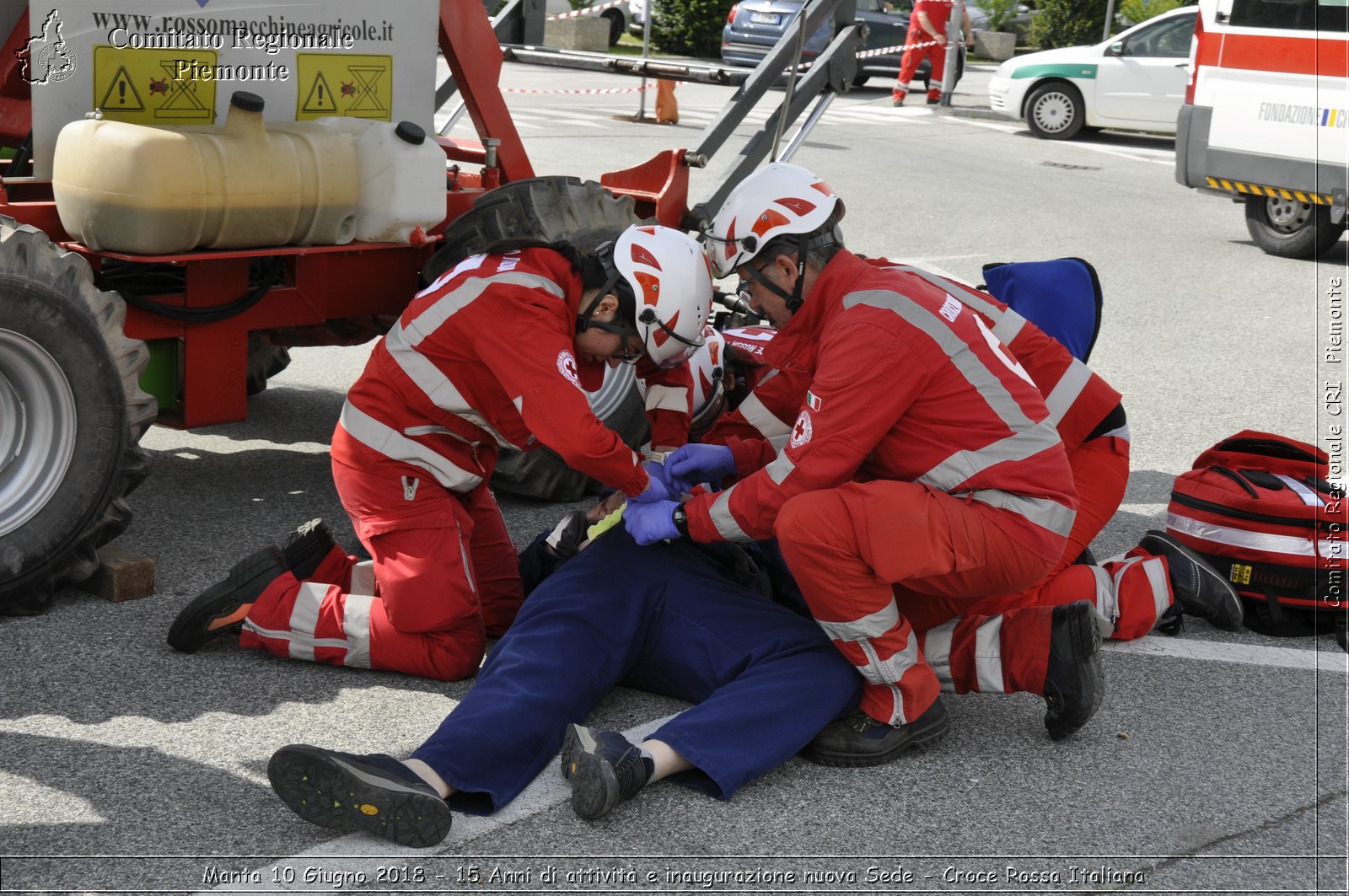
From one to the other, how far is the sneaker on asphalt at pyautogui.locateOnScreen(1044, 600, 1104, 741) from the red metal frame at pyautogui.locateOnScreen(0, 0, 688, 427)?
8.62 ft

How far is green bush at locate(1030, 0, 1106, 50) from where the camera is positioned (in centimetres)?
3081

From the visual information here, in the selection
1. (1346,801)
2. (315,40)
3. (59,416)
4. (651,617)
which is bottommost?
(1346,801)

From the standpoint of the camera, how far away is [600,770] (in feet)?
10.9

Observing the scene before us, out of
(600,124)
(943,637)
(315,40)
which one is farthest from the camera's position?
(600,124)

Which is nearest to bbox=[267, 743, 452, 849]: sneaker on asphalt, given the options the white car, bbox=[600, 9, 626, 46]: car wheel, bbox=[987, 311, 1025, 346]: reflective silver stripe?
bbox=[987, 311, 1025, 346]: reflective silver stripe

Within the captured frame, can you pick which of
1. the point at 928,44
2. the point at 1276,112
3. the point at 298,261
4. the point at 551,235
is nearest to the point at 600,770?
the point at 298,261

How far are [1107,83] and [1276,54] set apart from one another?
704 centimetres

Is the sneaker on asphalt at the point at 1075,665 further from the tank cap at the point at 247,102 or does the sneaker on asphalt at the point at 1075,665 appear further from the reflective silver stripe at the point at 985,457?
the tank cap at the point at 247,102

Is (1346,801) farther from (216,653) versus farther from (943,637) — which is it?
(216,653)

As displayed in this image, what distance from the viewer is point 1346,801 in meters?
3.84

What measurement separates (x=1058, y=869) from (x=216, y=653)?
2383mm

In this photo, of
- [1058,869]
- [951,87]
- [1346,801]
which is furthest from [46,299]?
[951,87]

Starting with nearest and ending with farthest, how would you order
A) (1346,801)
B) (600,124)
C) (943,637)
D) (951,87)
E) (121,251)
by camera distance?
(1346,801) < (943,637) < (121,251) < (600,124) < (951,87)

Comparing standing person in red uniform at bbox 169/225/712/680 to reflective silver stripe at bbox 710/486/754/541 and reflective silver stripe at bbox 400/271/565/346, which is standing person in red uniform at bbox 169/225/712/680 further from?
reflective silver stripe at bbox 710/486/754/541
